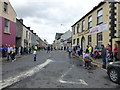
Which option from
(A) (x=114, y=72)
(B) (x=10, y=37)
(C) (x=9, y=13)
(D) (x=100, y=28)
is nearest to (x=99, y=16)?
(D) (x=100, y=28)

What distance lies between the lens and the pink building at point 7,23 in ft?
57.0

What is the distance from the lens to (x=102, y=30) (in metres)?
16.0

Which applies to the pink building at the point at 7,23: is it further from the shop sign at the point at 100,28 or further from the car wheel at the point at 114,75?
the car wheel at the point at 114,75

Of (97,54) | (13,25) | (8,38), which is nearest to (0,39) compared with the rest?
(8,38)

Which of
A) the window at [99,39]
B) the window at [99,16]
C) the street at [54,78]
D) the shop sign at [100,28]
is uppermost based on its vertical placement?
the window at [99,16]

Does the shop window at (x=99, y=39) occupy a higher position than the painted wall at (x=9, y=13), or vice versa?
the painted wall at (x=9, y=13)

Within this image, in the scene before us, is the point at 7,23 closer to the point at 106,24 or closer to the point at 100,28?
the point at 100,28

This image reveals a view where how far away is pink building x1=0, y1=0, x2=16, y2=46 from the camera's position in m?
17.4

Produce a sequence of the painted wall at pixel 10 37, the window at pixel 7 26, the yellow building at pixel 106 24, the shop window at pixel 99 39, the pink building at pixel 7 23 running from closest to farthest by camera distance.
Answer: the yellow building at pixel 106 24
the shop window at pixel 99 39
the pink building at pixel 7 23
the painted wall at pixel 10 37
the window at pixel 7 26

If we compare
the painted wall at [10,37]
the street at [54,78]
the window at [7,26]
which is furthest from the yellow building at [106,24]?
the window at [7,26]

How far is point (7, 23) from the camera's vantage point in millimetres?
19156

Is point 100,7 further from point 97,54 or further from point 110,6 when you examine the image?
point 97,54

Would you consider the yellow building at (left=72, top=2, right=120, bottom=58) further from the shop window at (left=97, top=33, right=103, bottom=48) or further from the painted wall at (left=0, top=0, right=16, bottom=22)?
the painted wall at (left=0, top=0, right=16, bottom=22)

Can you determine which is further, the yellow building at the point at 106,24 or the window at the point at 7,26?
the window at the point at 7,26
